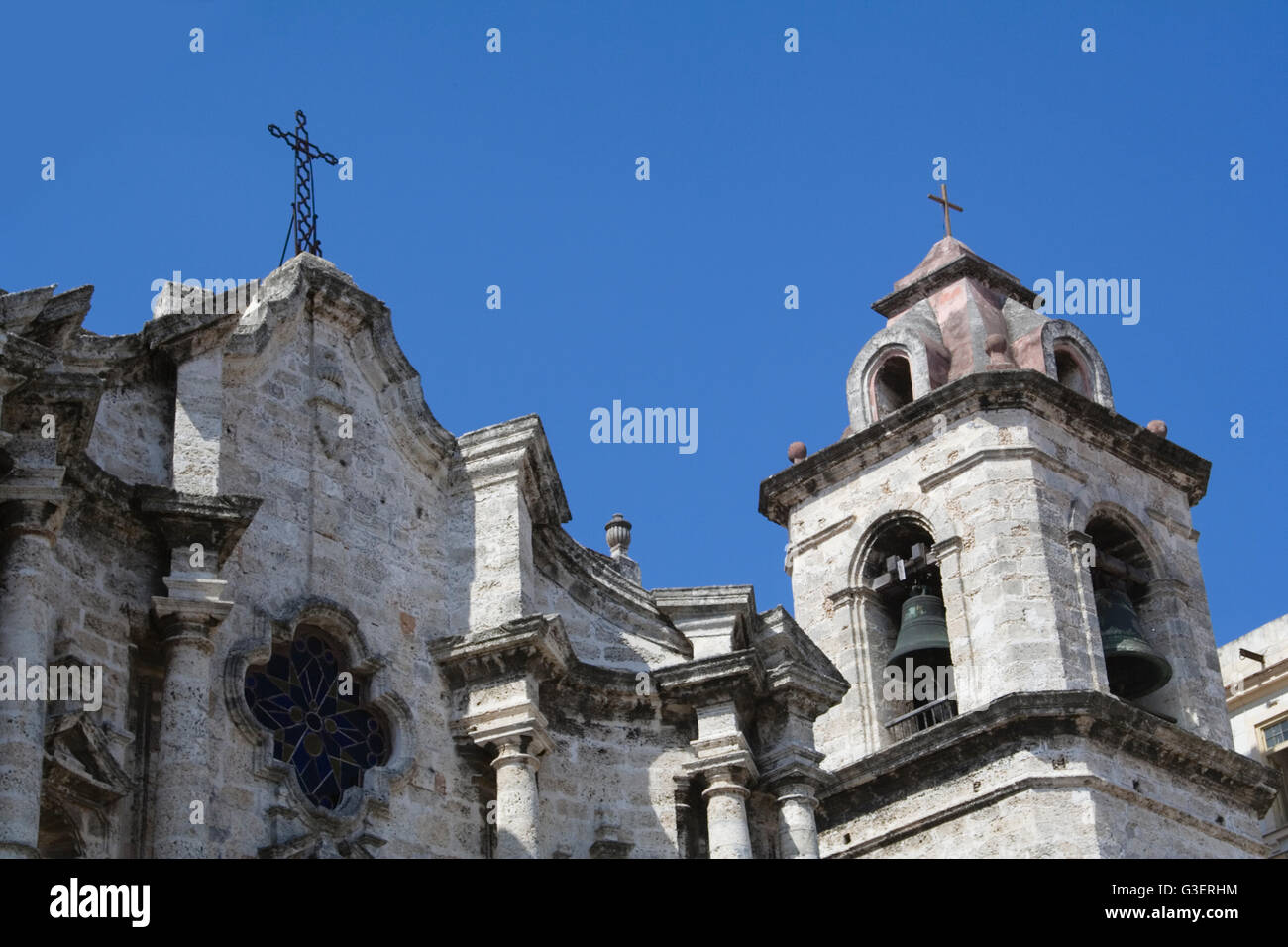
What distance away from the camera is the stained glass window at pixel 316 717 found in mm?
19453

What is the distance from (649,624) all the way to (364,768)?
3507mm

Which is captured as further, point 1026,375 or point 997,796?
point 1026,375

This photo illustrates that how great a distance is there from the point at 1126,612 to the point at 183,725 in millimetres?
14808

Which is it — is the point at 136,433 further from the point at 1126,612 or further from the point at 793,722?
the point at 1126,612

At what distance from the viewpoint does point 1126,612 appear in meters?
30.1

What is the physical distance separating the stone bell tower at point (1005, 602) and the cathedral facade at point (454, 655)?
0.05 m

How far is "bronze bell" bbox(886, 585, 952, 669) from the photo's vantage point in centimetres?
2978

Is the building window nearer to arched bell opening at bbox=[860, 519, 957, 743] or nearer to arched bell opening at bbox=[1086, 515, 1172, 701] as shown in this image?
arched bell opening at bbox=[1086, 515, 1172, 701]

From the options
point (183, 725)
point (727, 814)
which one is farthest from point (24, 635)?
point (727, 814)

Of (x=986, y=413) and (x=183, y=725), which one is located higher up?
(x=986, y=413)

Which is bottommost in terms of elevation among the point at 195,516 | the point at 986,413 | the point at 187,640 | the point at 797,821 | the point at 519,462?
the point at 797,821
